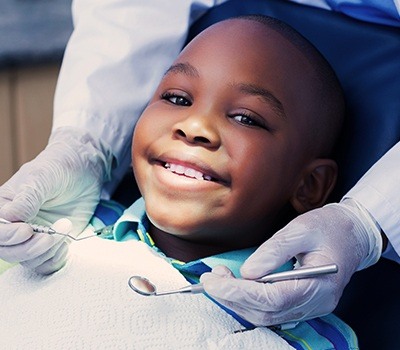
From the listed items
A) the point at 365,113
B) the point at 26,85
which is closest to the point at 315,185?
the point at 365,113

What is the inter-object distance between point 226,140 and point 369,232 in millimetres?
221

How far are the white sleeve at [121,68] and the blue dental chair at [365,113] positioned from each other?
7.8 inches

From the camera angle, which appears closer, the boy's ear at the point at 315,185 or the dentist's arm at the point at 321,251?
the dentist's arm at the point at 321,251

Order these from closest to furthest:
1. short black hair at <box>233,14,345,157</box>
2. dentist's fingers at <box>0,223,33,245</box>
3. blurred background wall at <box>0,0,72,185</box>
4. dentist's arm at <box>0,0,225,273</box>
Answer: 1. dentist's fingers at <box>0,223,33,245</box>
2. short black hair at <box>233,14,345,157</box>
3. dentist's arm at <box>0,0,225,273</box>
4. blurred background wall at <box>0,0,72,185</box>

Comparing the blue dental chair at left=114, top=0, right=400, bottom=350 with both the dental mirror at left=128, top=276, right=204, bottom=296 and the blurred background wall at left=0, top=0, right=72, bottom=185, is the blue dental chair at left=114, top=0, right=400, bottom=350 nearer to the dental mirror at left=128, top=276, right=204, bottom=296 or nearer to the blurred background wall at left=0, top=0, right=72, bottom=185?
the dental mirror at left=128, top=276, right=204, bottom=296

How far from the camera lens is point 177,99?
131cm

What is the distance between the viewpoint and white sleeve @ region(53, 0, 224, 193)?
154cm

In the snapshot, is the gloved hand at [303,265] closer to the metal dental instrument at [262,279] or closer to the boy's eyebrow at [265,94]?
the metal dental instrument at [262,279]

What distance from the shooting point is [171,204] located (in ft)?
4.00

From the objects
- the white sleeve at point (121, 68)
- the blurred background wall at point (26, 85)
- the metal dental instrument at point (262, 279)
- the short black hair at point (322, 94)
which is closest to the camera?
the metal dental instrument at point (262, 279)

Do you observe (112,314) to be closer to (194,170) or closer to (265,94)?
(194,170)

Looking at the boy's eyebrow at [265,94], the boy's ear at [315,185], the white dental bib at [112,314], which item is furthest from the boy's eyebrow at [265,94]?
the white dental bib at [112,314]

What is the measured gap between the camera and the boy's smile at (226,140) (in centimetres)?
121

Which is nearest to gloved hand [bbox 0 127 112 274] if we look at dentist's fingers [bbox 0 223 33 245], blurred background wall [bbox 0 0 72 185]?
dentist's fingers [bbox 0 223 33 245]
